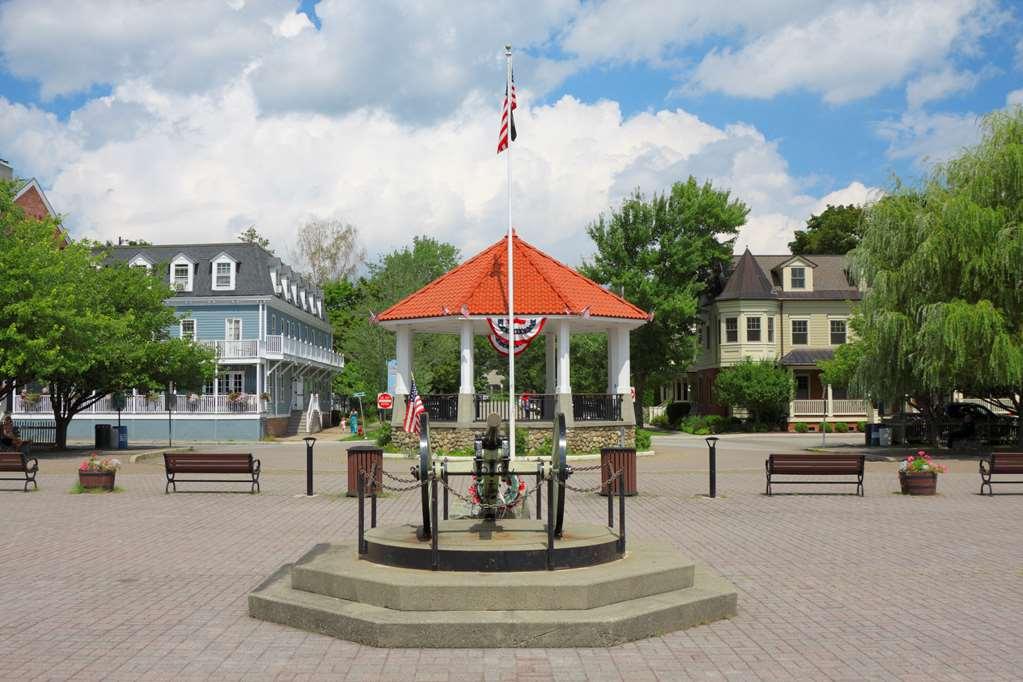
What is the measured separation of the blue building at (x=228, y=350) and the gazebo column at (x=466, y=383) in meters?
18.6

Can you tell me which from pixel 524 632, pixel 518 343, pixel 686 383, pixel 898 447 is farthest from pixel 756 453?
pixel 686 383

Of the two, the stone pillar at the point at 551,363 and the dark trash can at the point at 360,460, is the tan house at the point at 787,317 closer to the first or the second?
the stone pillar at the point at 551,363

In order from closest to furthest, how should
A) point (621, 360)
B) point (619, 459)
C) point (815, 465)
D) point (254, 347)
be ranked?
point (619, 459)
point (815, 465)
point (621, 360)
point (254, 347)

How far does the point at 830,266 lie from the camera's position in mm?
59938

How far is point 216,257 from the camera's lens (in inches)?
2103

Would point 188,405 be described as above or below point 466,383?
below

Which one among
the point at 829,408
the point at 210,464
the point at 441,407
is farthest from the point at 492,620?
the point at 829,408

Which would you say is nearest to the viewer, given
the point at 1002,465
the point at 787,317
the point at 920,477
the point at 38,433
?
the point at 920,477

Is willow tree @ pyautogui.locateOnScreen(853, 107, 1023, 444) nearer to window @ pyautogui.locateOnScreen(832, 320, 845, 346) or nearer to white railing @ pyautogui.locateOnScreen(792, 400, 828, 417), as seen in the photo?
white railing @ pyautogui.locateOnScreen(792, 400, 828, 417)

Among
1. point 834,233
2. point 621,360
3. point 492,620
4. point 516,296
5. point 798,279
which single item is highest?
point 834,233

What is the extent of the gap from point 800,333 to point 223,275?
104 feet

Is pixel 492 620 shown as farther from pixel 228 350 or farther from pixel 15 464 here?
pixel 228 350

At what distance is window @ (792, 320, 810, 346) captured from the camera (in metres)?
57.4

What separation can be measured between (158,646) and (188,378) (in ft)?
106
